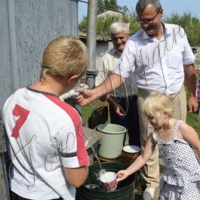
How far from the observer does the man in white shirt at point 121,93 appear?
12.4ft

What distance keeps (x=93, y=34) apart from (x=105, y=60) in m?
0.36

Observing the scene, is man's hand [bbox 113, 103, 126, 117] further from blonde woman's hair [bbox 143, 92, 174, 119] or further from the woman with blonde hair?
blonde woman's hair [bbox 143, 92, 174, 119]

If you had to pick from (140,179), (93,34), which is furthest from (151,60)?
(140,179)

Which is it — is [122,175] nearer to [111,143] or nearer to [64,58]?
[111,143]

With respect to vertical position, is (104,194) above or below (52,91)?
below

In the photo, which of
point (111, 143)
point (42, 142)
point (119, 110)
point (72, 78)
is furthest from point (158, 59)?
point (42, 142)

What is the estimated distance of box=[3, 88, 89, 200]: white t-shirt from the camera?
1.50m

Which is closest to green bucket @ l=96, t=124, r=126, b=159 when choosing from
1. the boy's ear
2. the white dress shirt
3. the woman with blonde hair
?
the white dress shirt

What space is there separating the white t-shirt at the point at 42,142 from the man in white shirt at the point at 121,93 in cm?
226

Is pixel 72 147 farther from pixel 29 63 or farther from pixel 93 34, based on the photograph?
pixel 93 34

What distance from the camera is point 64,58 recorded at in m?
1.50

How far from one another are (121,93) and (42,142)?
2567 mm

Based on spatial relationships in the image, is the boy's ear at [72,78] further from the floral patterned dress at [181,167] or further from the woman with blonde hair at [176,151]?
the floral patterned dress at [181,167]

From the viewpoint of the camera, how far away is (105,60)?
3.93m
